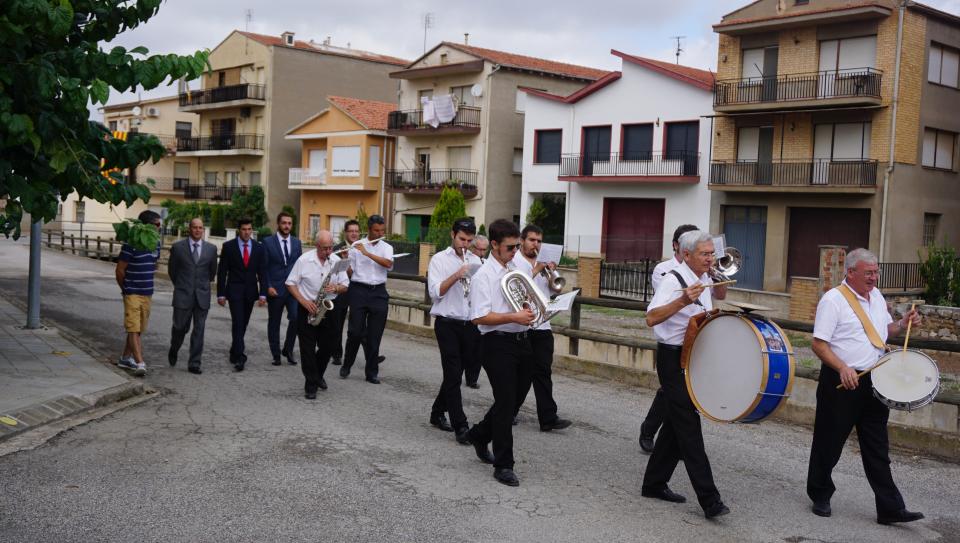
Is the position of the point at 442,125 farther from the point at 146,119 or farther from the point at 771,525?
the point at 771,525

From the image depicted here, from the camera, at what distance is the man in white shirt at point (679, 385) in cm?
645

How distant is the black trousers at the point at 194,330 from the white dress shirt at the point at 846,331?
7.86 meters

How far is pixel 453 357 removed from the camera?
888 cm

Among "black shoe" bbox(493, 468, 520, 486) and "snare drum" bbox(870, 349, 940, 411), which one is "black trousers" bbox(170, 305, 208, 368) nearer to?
"black shoe" bbox(493, 468, 520, 486)

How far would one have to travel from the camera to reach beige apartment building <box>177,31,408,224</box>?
56.9m

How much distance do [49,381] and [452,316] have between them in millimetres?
4563

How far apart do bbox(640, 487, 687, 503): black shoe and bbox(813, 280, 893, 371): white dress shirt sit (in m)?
1.51

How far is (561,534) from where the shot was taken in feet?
19.7

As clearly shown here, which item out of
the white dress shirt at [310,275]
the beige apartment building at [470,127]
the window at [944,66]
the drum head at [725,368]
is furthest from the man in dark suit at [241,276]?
the beige apartment building at [470,127]

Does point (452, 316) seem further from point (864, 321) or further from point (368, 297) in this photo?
point (864, 321)

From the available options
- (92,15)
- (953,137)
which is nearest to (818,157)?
(953,137)

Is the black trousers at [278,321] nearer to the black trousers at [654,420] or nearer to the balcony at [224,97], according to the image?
the black trousers at [654,420]

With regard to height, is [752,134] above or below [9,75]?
above

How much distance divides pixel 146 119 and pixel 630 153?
42777mm
